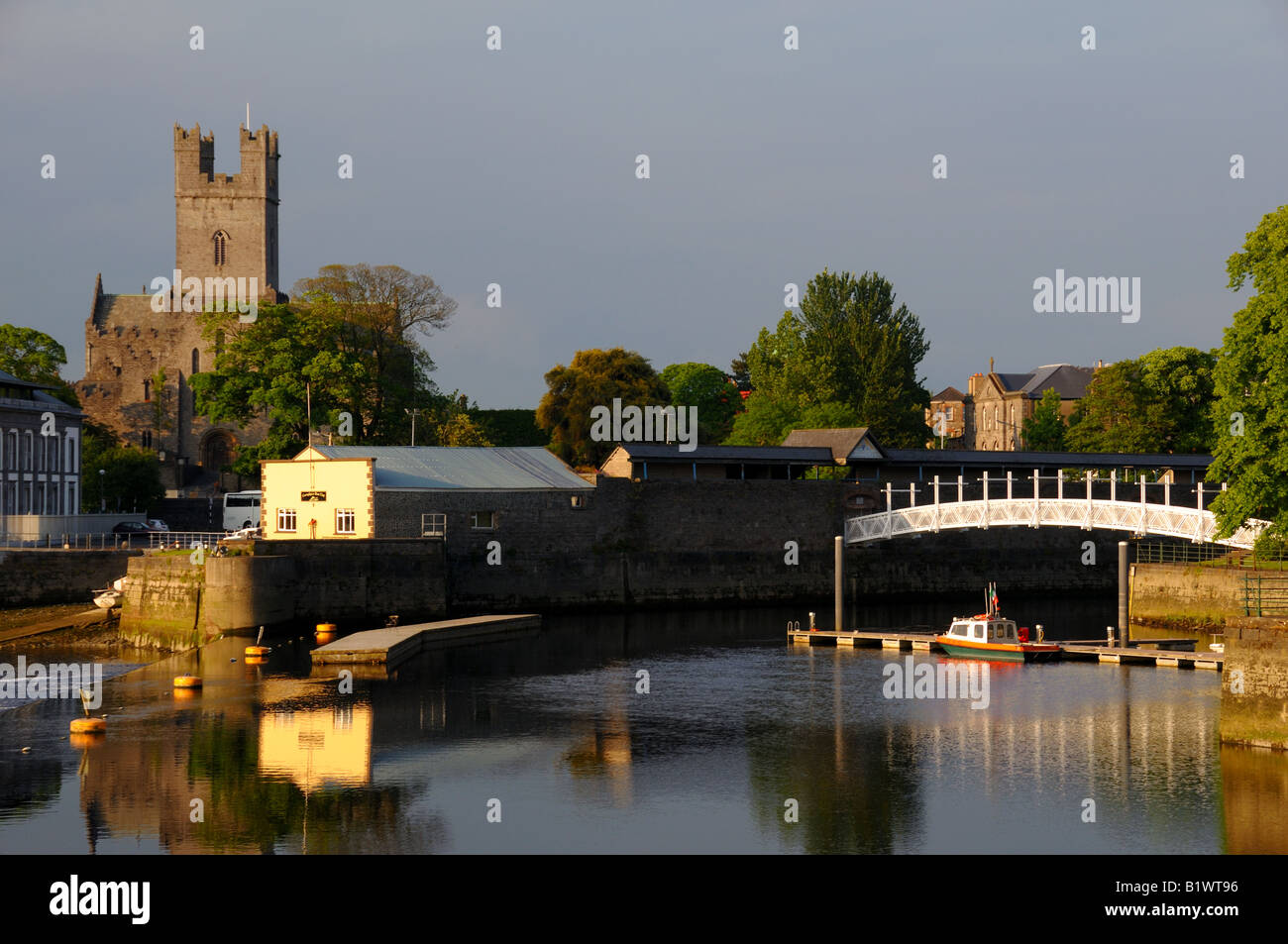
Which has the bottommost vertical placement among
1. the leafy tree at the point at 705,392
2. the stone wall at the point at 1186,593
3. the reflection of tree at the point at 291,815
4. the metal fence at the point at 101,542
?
the reflection of tree at the point at 291,815

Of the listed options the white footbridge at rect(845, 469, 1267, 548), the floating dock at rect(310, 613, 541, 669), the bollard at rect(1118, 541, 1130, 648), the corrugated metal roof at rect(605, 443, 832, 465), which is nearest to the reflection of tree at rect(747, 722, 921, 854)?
the bollard at rect(1118, 541, 1130, 648)

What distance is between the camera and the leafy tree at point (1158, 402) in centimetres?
10250

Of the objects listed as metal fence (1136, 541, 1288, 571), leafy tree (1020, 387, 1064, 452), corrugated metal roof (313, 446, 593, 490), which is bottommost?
metal fence (1136, 541, 1288, 571)

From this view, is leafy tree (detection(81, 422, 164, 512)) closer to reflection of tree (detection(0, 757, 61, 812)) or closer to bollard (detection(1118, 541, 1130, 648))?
reflection of tree (detection(0, 757, 61, 812))

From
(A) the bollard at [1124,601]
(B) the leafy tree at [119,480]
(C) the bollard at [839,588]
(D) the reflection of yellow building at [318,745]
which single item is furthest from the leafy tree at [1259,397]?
(B) the leafy tree at [119,480]

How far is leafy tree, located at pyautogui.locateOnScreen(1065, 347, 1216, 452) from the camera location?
102500 millimetres

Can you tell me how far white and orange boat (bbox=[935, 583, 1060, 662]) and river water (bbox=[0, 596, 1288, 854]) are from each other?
1483 mm

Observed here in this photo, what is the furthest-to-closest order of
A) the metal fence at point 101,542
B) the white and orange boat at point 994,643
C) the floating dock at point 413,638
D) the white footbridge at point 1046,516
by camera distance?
the metal fence at point 101,542, the white footbridge at point 1046,516, the white and orange boat at point 994,643, the floating dock at point 413,638

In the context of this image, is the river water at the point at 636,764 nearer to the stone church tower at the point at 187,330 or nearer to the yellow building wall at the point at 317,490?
the yellow building wall at the point at 317,490

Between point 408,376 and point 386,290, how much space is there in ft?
27.3

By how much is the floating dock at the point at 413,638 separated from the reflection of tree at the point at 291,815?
15755 millimetres
